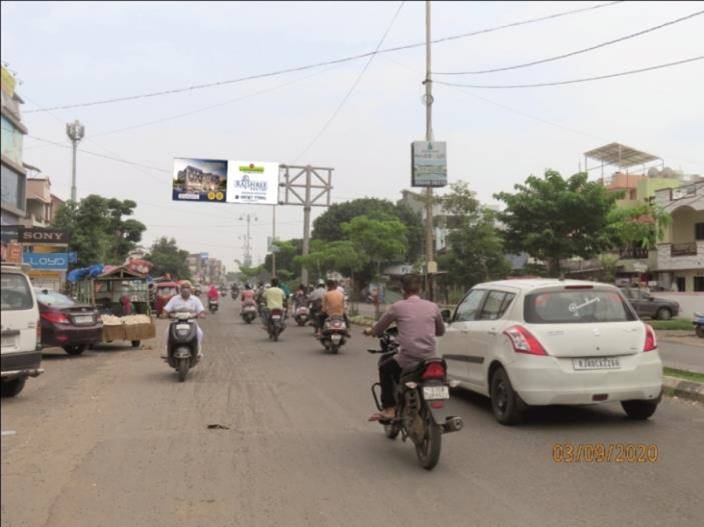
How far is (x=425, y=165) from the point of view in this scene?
70.9 ft

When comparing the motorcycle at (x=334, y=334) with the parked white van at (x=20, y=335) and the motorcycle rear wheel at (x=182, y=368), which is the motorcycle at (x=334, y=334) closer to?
the motorcycle rear wheel at (x=182, y=368)

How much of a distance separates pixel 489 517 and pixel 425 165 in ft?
59.3

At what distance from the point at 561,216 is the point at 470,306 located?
19.5 metres

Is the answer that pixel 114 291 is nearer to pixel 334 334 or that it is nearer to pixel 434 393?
pixel 334 334

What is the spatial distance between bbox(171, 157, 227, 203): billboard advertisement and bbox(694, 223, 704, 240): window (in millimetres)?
25414

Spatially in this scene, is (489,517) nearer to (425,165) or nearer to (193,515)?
(193,515)

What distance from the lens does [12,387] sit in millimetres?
8891

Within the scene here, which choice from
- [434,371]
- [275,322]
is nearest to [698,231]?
[275,322]

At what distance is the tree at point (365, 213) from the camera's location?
6019cm

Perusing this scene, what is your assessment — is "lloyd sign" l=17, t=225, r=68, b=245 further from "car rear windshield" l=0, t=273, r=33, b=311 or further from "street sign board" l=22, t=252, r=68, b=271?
"car rear windshield" l=0, t=273, r=33, b=311

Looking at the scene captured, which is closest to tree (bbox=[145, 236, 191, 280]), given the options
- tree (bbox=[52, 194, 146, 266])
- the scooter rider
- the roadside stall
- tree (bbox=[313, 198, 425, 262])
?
tree (bbox=[313, 198, 425, 262])

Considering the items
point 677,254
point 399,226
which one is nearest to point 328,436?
point 399,226

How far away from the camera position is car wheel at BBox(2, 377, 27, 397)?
8836 mm

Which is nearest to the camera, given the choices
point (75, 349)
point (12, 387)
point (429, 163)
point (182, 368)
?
point (12, 387)
